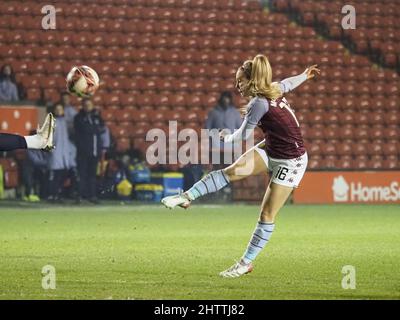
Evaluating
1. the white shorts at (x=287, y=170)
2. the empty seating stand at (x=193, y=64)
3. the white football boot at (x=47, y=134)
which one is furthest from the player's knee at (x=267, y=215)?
the empty seating stand at (x=193, y=64)

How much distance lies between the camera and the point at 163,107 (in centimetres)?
2064

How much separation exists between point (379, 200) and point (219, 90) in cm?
449

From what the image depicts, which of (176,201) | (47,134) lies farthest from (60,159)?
(176,201)

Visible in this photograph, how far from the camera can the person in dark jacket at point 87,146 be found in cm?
1777

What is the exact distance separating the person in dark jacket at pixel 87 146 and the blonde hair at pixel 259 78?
31.6ft

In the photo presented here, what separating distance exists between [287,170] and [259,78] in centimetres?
87

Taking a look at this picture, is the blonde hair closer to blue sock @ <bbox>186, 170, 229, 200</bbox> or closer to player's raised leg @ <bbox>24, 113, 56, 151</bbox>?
blue sock @ <bbox>186, 170, 229, 200</bbox>

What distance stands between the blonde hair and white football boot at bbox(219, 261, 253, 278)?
→ 1512 millimetres

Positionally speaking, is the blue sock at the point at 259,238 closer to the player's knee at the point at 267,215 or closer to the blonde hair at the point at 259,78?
the player's knee at the point at 267,215

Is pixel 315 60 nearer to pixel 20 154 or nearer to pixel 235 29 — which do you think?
pixel 235 29

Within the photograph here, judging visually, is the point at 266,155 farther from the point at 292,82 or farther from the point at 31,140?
the point at 31,140

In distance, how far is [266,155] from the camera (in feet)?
28.9
